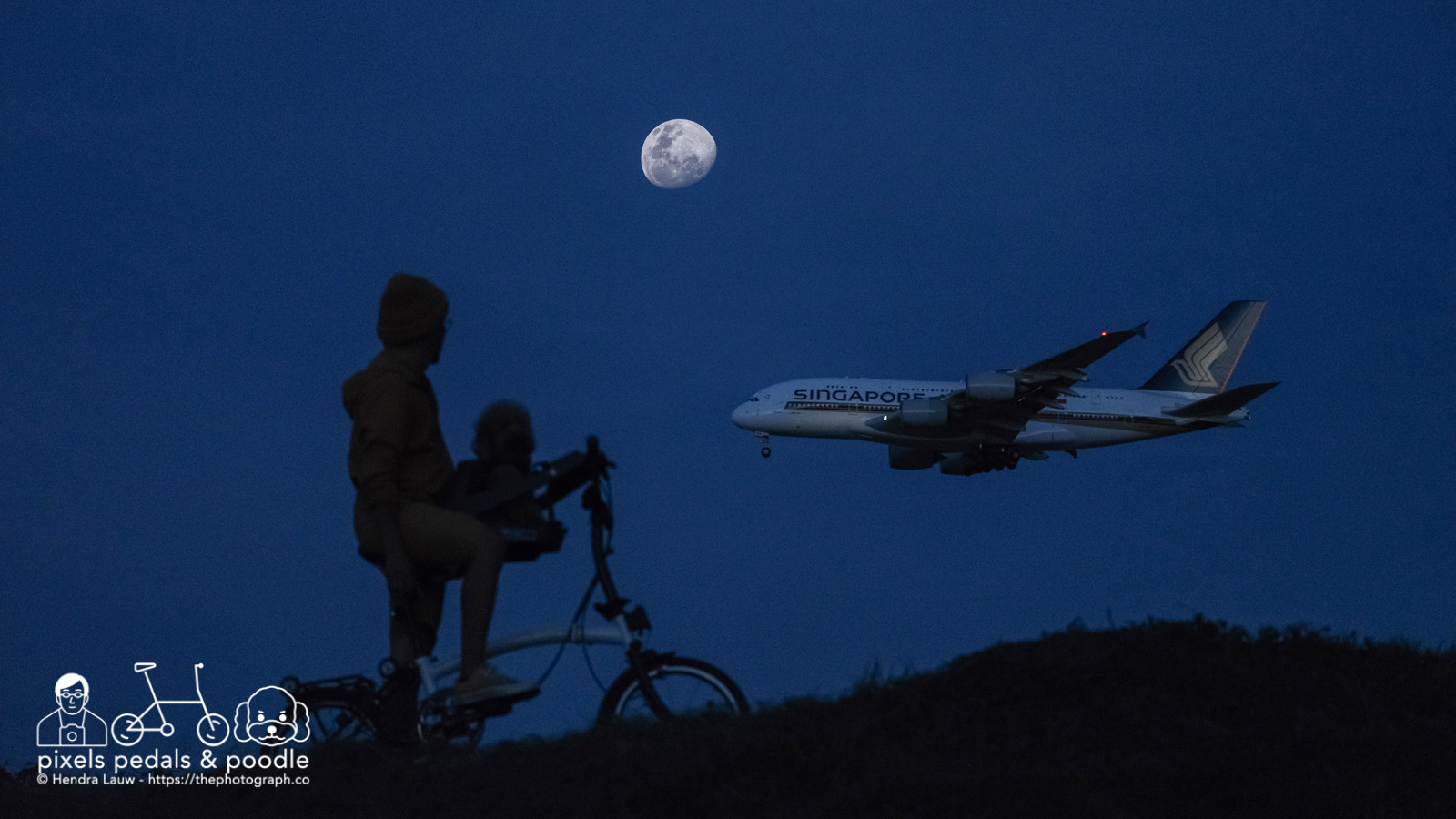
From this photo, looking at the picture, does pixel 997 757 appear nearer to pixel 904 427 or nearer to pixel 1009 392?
pixel 1009 392

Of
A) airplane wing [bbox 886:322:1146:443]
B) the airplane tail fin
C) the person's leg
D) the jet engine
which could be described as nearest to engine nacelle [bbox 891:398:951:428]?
airplane wing [bbox 886:322:1146:443]

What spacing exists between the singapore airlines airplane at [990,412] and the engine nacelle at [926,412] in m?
0.04

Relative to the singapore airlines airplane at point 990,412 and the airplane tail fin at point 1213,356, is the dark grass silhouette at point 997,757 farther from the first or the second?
the airplane tail fin at point 1213,356

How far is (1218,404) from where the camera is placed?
41.9m

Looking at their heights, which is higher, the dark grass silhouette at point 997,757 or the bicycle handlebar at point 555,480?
the bicycle handlebar at point 555,480

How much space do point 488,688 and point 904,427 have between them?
32.1 m

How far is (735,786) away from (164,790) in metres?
3.61

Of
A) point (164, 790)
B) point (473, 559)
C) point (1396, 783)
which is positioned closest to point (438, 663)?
point (473, 559)

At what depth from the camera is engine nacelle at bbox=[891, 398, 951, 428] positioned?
3612cm

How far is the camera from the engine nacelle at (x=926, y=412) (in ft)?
119

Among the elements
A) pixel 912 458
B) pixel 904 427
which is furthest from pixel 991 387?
pixel 912 458

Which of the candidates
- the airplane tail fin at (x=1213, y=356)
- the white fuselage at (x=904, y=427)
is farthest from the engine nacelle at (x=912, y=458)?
the airplane tail fin at (x=1213, y=356)

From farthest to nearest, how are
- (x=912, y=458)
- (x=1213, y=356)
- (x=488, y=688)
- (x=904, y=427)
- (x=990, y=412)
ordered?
1. (x=1213, y=356)
2. (x=912, y=458)
3. (x=990, y=412)
4. (x=904, y=427)
5. (x=488, y=688)

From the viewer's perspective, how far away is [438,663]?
571cm
